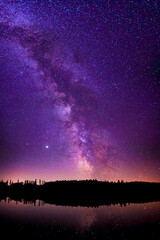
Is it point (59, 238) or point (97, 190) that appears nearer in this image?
point (59, 238)

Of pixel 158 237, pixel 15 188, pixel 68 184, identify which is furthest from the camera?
pixel 15 188

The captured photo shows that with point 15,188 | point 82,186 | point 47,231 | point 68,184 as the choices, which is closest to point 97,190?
point 82,186

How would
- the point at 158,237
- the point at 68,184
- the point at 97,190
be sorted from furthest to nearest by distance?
1. the point at 68,184
2. the point at 97,190
3. the point at 158,237

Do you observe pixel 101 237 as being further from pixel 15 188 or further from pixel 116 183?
pixel 15 188

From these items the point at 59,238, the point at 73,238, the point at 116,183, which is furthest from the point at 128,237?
the point at 116,183

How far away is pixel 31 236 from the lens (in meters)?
10.3

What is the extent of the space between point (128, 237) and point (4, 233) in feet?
22.4

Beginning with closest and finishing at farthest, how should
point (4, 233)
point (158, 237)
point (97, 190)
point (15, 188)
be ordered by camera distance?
point (158, 237) < point (4, 233) < point (97, 190) < point (15, 188)

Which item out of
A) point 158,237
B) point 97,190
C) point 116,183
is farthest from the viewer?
point 116,183

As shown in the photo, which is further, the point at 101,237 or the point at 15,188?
the point at 15,188

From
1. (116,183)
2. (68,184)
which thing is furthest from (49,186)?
(116,183)

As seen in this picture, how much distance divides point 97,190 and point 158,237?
6410 cm

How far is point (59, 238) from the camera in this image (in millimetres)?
9891

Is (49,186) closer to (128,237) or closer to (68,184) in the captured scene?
(68,184)
